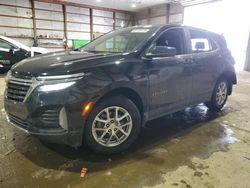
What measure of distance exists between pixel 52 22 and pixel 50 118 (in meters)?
12.7

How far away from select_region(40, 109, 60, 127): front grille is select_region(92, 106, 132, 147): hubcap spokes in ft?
1.17

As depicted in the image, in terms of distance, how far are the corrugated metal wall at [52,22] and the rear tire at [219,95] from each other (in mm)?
11702

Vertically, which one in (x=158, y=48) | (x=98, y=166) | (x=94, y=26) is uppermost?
(x=94, y=26)

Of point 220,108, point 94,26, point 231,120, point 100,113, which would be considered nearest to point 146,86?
point 100,113

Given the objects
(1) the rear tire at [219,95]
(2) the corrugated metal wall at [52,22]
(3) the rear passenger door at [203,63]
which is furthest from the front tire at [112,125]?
(2) the corrugated metal wall at [52,22]

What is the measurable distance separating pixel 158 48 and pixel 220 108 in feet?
6.85

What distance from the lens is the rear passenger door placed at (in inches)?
113

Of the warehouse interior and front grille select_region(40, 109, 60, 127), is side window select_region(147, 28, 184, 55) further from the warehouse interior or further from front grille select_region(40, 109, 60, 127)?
front grille select_region(40, 109, 60, 127)

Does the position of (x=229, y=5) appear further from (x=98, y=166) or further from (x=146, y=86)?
(x=98, y=166)

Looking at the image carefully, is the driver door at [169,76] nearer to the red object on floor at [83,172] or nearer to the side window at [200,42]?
the side window at [200,42]

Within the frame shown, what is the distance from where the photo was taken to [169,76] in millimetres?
2473

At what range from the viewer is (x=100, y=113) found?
1983 millimetres

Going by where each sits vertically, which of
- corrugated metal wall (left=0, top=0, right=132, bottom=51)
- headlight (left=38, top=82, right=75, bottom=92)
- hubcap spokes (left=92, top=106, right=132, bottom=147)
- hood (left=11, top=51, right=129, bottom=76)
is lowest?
hubcap spokes (left=92, top=106, right=132, bottom=147)

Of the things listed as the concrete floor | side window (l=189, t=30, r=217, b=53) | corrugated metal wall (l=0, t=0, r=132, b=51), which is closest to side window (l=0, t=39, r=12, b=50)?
corrugated metal wall (l=0, t=0, r=132, b=51)
